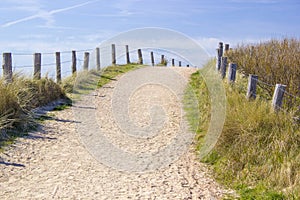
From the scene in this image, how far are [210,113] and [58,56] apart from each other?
752cm

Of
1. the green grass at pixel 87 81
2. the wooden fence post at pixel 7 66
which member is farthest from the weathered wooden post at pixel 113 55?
the wooden fence post at pixel 7 66

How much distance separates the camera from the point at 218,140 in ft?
21.5

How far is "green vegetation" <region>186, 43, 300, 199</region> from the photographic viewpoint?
511 centimetres

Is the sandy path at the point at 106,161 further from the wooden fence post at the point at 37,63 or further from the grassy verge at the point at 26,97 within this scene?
the wooden fence post at the point at 37,63

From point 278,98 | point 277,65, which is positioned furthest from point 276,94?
point 277,65

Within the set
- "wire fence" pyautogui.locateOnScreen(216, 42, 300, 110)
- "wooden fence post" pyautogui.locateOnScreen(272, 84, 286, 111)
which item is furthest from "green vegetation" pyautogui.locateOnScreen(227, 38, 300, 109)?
"wooden fence post" pyautogui.locateOnScreen(272, 84, 286, 111)

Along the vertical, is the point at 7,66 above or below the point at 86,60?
below

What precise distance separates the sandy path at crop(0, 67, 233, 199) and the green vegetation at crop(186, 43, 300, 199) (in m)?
0.35

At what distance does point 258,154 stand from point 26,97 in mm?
5979

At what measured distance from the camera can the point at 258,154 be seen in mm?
5883

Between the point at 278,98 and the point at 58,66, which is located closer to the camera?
the point at 278,98

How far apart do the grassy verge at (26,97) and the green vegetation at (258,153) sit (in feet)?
13.1

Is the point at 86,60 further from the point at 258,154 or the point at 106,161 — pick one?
the point at 258,154

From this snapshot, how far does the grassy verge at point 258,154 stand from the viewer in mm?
5105
